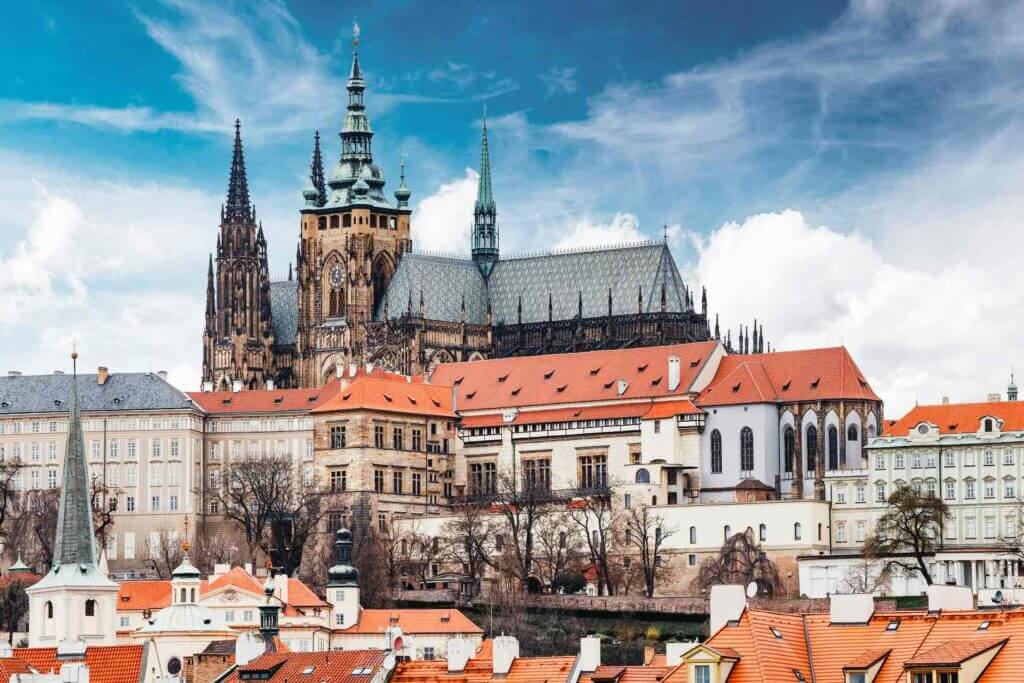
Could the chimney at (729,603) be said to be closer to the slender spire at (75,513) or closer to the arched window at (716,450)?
the slender spire at (75,513)

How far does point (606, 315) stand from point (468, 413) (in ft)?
57.4

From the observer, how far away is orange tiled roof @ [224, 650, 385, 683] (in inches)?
2972

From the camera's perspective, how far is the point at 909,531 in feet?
481

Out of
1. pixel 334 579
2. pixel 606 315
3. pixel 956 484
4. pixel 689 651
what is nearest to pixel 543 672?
pixel 689 651

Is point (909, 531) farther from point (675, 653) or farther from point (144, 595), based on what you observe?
point (675, 653)

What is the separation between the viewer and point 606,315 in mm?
189000

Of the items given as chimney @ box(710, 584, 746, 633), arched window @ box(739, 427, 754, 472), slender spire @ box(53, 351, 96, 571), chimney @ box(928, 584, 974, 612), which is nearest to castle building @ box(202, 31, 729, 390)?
arched window @ box(739, 427, 754, 472)

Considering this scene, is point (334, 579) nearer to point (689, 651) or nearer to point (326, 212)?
point (326, 212)

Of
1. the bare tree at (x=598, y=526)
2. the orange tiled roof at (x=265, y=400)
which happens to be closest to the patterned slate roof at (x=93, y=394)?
the orange tiled roof at (x=265, y=400)

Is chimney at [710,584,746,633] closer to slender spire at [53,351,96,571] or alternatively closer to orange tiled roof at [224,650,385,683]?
orange tiled roof at [224,650,385,683]

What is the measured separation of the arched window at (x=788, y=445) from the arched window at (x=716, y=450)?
3.41 m

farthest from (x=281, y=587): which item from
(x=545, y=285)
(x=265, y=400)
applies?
(x=545, y=285)

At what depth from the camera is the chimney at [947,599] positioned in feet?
221

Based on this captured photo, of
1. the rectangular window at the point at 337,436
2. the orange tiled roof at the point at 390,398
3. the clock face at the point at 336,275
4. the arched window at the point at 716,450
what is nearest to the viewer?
the arched window at the point at 716,450
